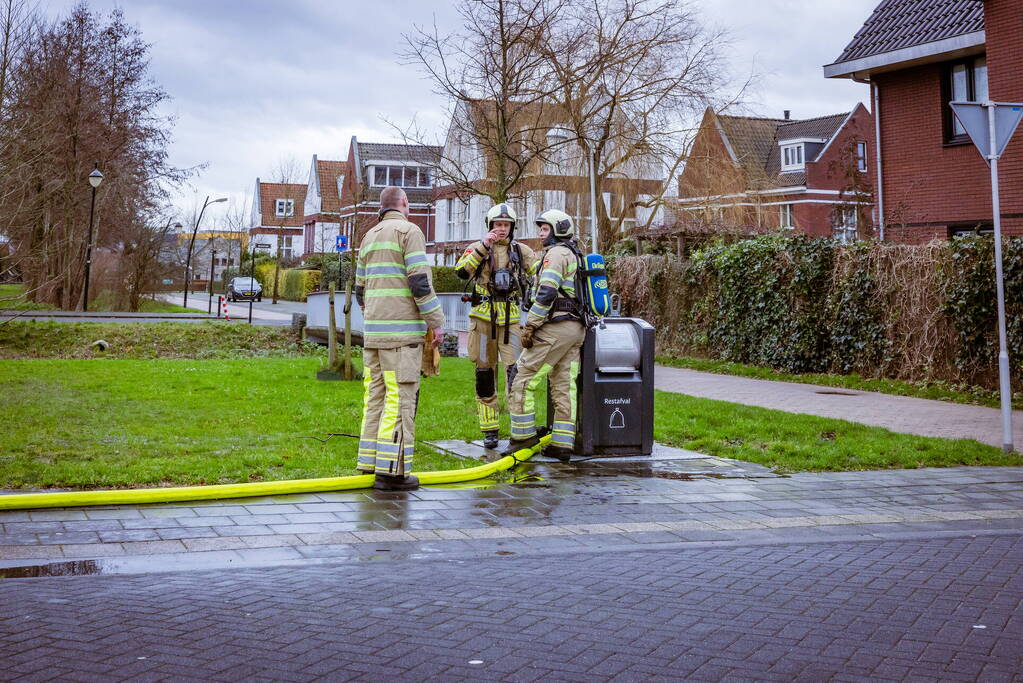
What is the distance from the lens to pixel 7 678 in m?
3.85

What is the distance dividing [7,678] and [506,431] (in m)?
7.48

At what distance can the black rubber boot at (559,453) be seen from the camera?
9.40 metres

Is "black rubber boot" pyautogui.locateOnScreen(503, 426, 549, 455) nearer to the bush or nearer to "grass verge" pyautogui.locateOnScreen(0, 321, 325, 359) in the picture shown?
"grass verge" pyautogui.locateOnScreen(0, 321, 325, 359)

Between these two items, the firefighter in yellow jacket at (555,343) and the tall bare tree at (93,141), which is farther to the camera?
the tall bare tree at (93,141)

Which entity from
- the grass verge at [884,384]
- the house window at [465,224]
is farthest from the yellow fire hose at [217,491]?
the house window at [465,224]

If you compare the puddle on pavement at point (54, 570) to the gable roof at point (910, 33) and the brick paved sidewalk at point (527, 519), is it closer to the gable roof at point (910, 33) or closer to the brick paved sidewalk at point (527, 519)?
the brick paved sidewalk at point (527, 519)

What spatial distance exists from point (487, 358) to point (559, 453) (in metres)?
1.05

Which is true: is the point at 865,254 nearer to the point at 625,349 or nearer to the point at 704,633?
the point at 625,349

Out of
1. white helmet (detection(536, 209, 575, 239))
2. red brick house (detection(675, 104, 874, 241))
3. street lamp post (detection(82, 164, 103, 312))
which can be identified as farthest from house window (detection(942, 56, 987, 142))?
street lamp post (detection(82, 164, 103, 312))

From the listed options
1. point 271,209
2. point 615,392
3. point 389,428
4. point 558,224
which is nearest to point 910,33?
point 558,224

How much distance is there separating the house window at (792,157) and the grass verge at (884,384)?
117 feet

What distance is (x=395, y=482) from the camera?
784 cm

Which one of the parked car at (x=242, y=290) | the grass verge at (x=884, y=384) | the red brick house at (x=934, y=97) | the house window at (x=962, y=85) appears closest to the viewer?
the grass verge at (x=884, y=384)

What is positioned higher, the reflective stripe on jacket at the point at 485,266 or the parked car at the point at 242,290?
the parked car at the point at 242,290
